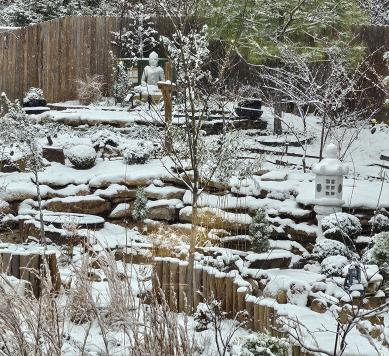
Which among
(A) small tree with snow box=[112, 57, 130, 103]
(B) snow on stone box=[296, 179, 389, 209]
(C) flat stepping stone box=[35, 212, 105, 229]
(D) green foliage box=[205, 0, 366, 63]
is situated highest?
(D) green foliage box=[205, 0, 366, 63]

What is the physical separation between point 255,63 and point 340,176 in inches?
254

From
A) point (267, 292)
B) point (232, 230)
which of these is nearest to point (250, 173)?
point (232, 230)

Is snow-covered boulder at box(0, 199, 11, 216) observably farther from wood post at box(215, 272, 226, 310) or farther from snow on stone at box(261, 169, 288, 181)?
wood post at box(215, 272, 226, 310)

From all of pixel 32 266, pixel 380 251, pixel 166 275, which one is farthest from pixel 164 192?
pixel 32 266

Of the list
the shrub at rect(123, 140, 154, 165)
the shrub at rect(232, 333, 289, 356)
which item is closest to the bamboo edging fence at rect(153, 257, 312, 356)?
the shrub at rect(232, 333, 289, 356)

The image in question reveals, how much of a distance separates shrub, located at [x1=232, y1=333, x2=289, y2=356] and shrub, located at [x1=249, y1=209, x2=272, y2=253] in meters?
4.71

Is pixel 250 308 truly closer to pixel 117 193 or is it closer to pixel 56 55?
pixel 117 193

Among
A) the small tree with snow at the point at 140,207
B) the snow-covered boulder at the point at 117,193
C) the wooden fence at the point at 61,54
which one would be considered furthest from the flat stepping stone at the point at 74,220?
the wooden fence at the point at 61,54

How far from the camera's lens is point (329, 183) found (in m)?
9.99

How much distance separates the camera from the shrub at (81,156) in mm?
12367

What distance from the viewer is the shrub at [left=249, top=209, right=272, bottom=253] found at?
9672mm

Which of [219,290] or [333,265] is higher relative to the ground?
[219,290]

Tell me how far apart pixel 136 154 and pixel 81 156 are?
0.87 m

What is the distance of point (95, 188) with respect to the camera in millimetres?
11977
